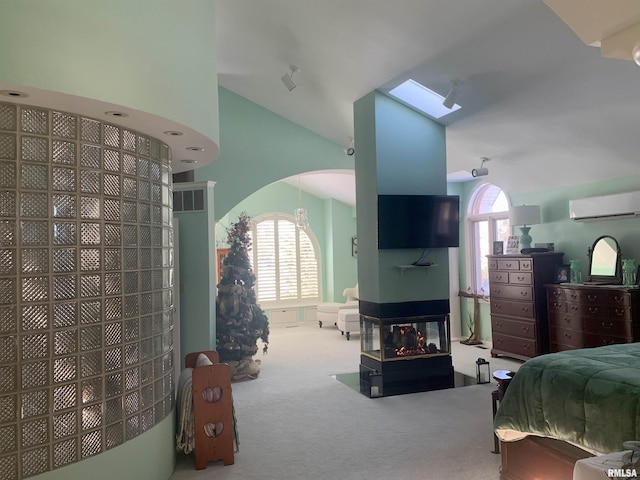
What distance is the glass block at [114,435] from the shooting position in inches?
114

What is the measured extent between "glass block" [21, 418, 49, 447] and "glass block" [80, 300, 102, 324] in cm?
55

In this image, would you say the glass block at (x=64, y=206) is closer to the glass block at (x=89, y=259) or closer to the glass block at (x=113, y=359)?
the glass block at (x=89, y=259)

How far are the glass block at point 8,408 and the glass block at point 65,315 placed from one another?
1.32ft

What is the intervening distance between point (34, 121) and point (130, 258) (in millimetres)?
934

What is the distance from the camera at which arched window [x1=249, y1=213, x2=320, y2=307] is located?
10.6m

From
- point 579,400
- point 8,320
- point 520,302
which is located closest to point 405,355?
point 520,302

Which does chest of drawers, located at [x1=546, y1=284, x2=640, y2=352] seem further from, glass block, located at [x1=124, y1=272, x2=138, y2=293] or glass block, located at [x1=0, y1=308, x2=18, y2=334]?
glass block, located at [x1=0, y1=308, x2=18, y2=334]

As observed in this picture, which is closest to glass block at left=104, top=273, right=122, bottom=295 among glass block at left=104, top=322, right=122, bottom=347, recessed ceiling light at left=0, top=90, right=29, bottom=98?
glass block at left=104, top=322, right=122, bottom=347

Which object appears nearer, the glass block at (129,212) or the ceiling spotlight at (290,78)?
the glass block at (129,212)

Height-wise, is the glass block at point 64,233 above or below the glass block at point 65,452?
above

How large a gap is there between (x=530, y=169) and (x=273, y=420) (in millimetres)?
4442

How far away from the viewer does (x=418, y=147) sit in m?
5.80

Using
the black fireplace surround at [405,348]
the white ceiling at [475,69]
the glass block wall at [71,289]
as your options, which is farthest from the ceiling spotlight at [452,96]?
the glass block wall at [71,289]

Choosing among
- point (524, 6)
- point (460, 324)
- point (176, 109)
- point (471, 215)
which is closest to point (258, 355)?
point (460, 324)
